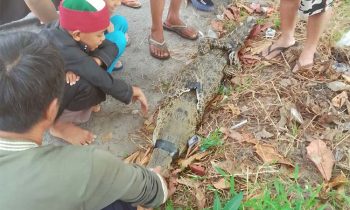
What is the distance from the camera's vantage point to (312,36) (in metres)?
3.34

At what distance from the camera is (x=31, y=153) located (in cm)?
151

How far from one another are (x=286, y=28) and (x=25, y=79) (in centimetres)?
272

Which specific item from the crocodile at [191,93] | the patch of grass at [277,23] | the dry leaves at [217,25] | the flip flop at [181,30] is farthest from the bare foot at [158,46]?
the patch of grass at [277,23]

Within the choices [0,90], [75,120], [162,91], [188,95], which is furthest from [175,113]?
[0,90]

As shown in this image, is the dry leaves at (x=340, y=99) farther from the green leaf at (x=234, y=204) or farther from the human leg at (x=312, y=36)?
the green leaf at (x=234, y=204)

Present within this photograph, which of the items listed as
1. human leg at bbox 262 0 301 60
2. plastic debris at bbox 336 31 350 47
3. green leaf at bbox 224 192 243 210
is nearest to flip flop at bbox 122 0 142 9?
human leg at bbox 262 0 301 60

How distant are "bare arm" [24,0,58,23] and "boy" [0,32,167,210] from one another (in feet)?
4.99

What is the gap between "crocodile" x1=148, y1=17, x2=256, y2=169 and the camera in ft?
9.04

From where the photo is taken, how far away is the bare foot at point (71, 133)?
2854 millimetres

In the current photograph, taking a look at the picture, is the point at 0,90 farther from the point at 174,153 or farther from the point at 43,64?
the point at 174,153

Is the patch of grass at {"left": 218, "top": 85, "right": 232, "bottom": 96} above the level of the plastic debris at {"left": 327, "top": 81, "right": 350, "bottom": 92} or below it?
below

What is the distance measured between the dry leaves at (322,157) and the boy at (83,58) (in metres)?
1.29

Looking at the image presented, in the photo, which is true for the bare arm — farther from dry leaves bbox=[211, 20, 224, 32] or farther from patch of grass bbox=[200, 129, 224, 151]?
dry leaves bbox=[211, 20, 224, 32]

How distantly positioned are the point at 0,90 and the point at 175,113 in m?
1.68
